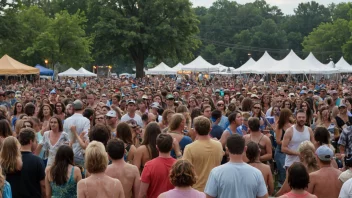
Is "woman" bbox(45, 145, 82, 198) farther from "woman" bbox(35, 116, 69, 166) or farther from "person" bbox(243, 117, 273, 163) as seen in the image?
"person" bbox(243, 117, 273, 163)

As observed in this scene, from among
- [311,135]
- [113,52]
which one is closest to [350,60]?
[113,52]

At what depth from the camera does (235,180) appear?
5707 millimetres

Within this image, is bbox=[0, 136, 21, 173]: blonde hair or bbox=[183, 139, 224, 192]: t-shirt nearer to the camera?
bbox=[0, 136, 21, 173]: blonde hair

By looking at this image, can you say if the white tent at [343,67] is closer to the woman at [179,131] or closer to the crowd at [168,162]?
the crowd at [168,162]

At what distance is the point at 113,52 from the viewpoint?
60.8 meters

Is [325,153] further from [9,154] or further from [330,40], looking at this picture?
[330,40]

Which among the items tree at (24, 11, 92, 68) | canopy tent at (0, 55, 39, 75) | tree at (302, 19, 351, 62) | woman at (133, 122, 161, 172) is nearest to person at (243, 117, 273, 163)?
woman at (133, 122, 161, 172)

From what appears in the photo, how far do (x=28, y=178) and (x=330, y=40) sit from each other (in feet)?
348

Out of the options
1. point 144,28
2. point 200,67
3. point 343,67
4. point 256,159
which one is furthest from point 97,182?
point 144,28

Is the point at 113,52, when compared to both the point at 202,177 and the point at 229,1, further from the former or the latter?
the point at 229,1

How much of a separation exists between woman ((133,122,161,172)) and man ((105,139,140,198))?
83 centimetres

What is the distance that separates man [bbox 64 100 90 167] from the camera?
30.4 feet

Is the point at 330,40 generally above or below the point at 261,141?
above

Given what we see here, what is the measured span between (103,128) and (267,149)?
104 inches
